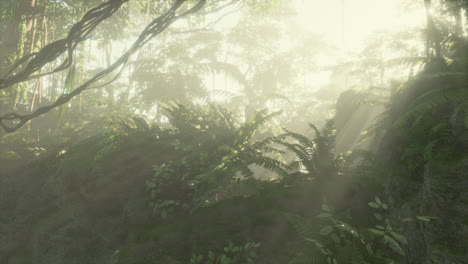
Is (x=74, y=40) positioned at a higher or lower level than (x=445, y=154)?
higher

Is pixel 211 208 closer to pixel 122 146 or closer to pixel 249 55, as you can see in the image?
pixel 122 146

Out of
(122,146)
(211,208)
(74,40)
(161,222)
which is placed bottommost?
(161,222)

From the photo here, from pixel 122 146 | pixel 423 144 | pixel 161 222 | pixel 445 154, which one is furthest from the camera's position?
pixel 122 146

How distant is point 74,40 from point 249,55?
24.0m

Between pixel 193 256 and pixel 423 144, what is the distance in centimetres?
291

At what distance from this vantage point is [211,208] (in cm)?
377

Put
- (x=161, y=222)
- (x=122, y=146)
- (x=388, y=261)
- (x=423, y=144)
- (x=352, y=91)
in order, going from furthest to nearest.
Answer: (x=352, y=91), (x=122, y=146), (x=161, y=222), (x=423, y=144), (x=388, y=261)

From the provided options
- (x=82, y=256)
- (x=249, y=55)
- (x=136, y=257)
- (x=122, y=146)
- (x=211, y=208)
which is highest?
(x=249, y=55)

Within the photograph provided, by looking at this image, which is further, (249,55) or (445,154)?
(249,55)

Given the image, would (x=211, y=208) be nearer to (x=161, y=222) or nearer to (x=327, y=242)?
(x=161, y=222)

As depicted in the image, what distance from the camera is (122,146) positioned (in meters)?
5.98

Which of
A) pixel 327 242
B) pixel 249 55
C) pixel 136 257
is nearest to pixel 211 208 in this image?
pixel 136 257

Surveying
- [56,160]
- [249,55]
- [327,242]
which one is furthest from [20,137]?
[249,55]

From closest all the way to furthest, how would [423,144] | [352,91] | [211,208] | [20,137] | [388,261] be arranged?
[388,261]
[423,144]
[211,208]
[20,137]
[352,91]
